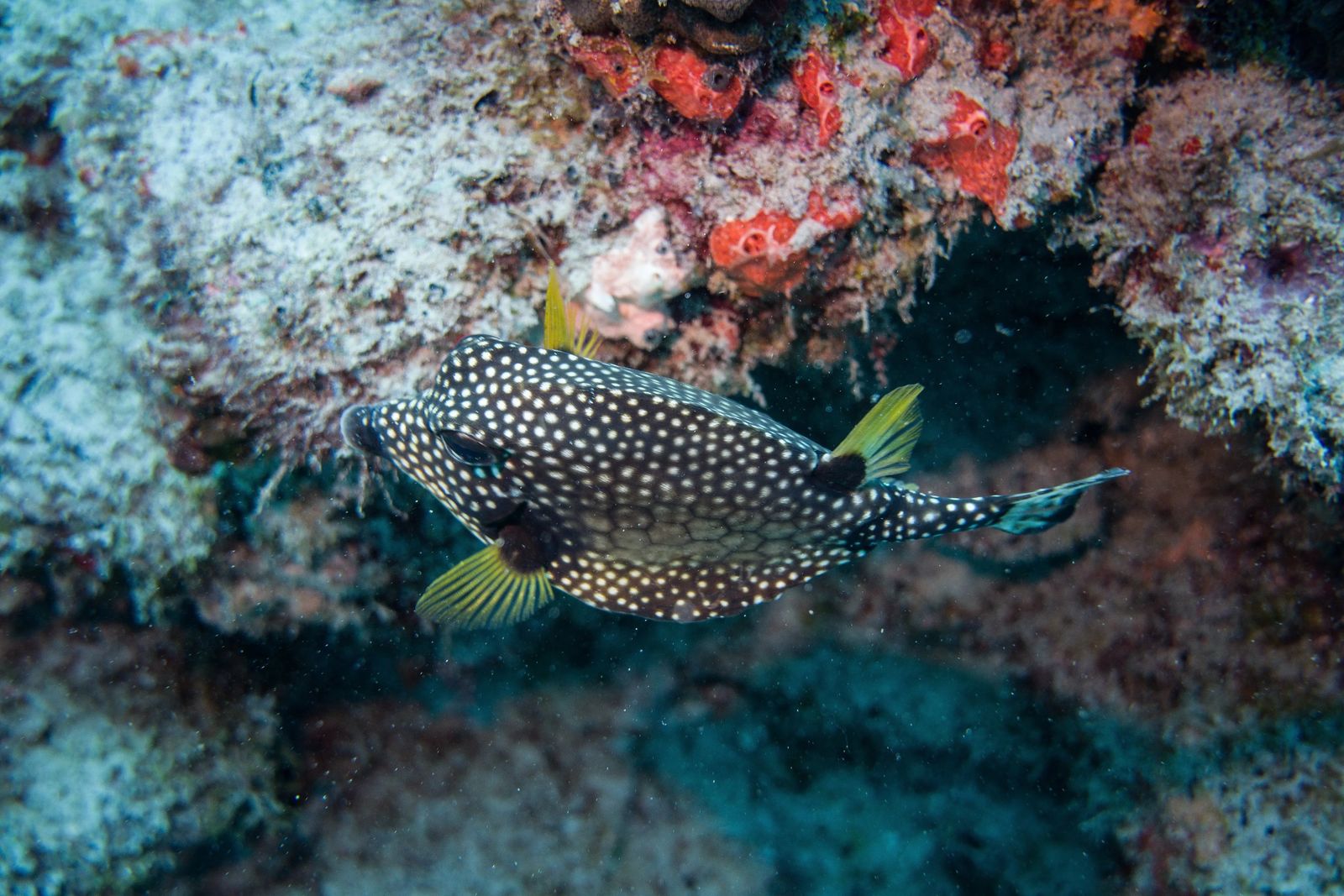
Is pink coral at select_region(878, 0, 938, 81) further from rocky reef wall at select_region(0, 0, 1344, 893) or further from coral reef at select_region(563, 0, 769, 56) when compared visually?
coral reef at select_region(563, 0, 769, 56)

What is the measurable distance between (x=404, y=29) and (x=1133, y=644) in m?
6.59

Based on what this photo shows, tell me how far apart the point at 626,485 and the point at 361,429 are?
1297mm

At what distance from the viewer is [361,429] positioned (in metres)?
3.22

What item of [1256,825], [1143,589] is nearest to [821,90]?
[1143,589]

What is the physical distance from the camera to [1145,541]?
5.33m

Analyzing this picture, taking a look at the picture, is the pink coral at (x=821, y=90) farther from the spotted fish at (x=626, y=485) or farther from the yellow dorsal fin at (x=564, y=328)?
the yellow dorsal fin at (x=564, y=328)

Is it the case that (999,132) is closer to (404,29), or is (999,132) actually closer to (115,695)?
(404,29)

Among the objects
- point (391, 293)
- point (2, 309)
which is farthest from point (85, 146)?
point (391, 293)

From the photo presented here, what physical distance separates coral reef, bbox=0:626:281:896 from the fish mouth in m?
3.22

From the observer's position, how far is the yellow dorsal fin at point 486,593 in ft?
10.3

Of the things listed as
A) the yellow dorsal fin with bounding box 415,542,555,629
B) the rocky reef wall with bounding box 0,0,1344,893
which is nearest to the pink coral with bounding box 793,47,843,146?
the rocky reef wall with bounding box 0,0,1344,893

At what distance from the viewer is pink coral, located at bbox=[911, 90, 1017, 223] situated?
3129 mm

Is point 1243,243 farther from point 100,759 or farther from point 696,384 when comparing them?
point 100,759

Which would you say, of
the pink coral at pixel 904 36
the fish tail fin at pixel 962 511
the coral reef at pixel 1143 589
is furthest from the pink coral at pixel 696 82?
the coral reef at pixel 1143 589
